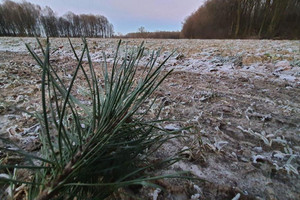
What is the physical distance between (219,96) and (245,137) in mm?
562

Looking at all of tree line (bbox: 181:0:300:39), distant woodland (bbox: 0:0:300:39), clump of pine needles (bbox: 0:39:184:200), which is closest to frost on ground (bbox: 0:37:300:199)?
clump of pine needles (bbox: 0:39:184:200)

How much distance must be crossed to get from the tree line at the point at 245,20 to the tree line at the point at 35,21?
11.6m

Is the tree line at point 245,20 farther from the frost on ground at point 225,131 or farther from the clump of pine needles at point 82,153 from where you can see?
the clump of pine needles at point 82,153

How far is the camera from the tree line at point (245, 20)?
10.6 meters

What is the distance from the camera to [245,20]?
12.4 m

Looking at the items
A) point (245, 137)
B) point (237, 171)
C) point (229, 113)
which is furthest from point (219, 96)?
point (237, 171)

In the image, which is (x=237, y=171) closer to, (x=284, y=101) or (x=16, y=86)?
(x=284, y=101)

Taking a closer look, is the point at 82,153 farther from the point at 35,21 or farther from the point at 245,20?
the point at 35,21

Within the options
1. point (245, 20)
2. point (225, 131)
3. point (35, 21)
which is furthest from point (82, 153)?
point (35, 21)

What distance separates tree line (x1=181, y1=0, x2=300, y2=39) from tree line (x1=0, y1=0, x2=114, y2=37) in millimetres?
11552

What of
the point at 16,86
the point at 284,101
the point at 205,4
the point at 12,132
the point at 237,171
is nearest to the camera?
the point at 237,171

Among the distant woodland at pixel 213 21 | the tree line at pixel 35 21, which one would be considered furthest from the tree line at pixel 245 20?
the tree line at pixel 35 21

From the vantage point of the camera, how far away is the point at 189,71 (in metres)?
2.12

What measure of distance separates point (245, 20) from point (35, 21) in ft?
64.8
